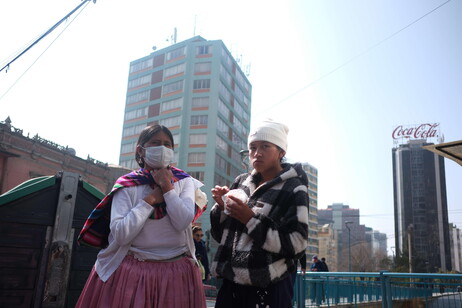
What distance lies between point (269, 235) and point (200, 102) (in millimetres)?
56692

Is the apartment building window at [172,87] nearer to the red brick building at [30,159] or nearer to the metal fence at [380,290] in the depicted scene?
the red brick building at [30,159]

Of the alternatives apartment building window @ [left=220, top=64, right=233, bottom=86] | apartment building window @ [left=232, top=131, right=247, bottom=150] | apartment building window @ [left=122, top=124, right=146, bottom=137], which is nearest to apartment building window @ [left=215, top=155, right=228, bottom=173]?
apartment building window @ [left=232, top=131, right=247, bottom=150]

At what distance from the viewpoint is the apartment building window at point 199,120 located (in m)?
56.9

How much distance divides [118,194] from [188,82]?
5786cm

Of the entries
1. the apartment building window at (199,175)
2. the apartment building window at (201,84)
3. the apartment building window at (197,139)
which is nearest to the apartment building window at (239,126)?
the apartment building window at (201,84)

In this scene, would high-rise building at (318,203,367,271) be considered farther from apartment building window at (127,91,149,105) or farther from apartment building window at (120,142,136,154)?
apartment building window at (127,91,149,105)

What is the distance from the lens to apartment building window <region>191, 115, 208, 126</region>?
56938 millimetres

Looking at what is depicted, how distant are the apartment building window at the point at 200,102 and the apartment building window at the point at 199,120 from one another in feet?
5.55

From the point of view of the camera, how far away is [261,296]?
1.99 meters

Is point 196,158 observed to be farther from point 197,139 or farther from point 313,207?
point 313,207

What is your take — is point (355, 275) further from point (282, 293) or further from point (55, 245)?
point (282, 293)

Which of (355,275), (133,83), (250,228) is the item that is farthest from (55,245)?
(133,83)

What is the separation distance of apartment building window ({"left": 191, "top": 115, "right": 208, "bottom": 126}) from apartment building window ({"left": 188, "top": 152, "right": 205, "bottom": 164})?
15.3ft

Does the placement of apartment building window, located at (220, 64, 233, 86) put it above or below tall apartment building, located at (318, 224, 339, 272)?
above
